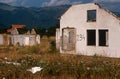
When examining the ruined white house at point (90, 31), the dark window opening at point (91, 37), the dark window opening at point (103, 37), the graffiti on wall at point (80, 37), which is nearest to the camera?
the ruined white house at point (90, 31)

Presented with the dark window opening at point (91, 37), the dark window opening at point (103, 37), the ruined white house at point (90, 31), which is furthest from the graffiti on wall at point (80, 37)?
the dark window opening at point (103, 37)

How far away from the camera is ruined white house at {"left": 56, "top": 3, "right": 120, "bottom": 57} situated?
3039 centimetres

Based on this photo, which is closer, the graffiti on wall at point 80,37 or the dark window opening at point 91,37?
the dark window opening at point 91,37

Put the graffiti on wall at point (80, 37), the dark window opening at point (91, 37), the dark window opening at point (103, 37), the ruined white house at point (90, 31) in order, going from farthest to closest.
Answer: the graffiti on wall at point (80, 37)
the dark window opening at point (91, 37)
the dark window opening at point (103, 37)
the ruined white house at point (90, 31)

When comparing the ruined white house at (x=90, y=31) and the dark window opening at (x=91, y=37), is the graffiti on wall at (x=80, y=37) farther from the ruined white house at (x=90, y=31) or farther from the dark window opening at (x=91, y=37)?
the dark window opening at (x=91, y=37)

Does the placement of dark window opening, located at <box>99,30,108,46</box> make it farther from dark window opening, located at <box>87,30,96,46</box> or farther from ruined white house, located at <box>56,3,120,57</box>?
dark window opening, located at <box>87,30,96,46</box>

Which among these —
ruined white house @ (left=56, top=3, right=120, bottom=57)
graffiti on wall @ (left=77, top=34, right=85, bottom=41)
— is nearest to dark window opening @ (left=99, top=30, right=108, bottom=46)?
ruined white house @ (left=56, top=3, right=120, bottom=57)

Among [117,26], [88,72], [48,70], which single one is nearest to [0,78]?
[48,70]

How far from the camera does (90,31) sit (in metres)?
32.7

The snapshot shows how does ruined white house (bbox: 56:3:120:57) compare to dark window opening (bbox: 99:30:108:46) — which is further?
dark window opening (bbox: 99:30:108:46)

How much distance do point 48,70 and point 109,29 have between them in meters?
15.6

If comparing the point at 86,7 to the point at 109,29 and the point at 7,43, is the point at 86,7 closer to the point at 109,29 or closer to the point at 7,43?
the point at 109,29

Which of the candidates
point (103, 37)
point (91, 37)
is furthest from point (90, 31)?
point (103, 37)

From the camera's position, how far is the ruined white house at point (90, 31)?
3039 cm
